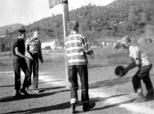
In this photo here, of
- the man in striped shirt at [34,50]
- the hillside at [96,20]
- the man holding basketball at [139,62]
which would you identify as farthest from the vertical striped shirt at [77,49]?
the hillside at [96,20]

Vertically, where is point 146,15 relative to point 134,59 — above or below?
above

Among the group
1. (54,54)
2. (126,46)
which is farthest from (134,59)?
(54,54)

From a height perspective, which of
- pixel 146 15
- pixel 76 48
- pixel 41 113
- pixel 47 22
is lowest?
pixel 41 113

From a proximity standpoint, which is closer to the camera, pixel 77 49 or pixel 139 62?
pixel 77 49

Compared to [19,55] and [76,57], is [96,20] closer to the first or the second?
[19,55]

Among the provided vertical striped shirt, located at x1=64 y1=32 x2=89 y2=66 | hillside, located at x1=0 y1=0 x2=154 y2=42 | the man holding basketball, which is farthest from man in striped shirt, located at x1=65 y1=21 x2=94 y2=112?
hillside, located at x1=0 y1=0 x2=154 y2=42

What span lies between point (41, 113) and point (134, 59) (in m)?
1.67

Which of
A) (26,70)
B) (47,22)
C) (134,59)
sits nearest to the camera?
(134,59)

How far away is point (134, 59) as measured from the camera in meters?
3.67

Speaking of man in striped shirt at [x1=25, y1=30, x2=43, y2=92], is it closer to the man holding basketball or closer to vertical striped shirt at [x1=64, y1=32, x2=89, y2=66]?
vertical striped shirt at [x1=64, y1=32, x2=89, y2=66]

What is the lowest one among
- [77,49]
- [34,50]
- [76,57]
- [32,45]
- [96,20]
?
[76,57]

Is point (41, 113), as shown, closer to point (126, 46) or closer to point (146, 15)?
point (126, 46)

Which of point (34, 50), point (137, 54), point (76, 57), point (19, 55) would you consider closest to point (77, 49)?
point (76, 57)

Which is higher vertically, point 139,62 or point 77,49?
point 77,49
